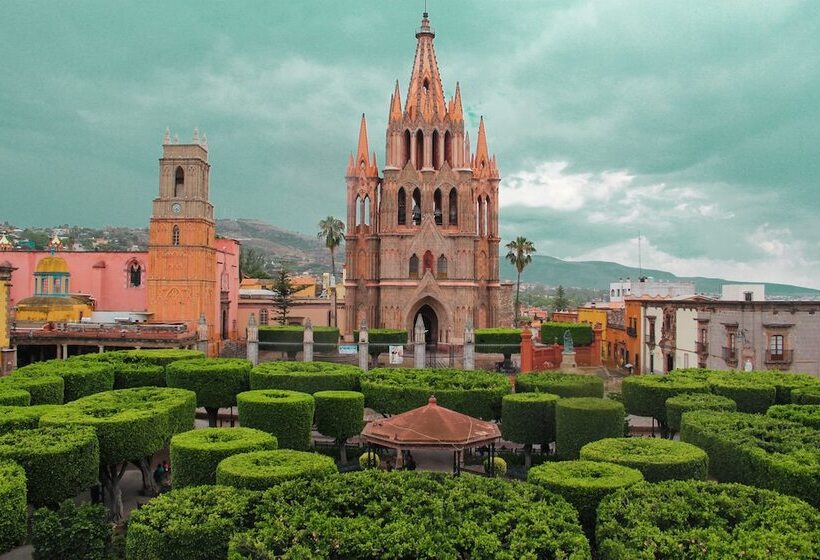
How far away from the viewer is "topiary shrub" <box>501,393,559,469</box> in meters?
24.8

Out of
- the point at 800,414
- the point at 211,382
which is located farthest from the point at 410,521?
the point at 211,382

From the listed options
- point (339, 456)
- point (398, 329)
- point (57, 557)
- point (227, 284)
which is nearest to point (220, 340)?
point (227, 284)

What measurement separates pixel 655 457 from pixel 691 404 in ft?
28.2

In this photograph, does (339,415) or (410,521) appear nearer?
(410,521)

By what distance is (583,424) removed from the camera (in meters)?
22.0

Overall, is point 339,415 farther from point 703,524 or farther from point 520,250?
point 520,250

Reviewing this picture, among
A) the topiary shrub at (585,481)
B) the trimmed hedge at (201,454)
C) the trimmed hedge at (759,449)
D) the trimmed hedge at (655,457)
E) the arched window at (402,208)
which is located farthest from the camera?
the arched window at (402,208)

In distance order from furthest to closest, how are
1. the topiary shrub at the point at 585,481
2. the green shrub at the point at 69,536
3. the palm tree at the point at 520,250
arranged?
1. the palm tree at the point at 520,250
2. the green shrub at the point at 69,536
3. the topiary shrub at the point at 585,481

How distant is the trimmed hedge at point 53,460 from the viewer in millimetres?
16453

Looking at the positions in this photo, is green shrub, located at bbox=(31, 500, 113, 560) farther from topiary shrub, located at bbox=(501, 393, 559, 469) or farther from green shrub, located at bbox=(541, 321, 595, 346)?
green shrub, located at bbox=(541, 321, 595, 346)

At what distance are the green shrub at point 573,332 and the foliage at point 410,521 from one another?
3967 cm

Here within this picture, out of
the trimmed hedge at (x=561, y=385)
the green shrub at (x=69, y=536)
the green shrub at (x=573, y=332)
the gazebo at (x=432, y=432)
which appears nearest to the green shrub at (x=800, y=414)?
the trimmed hedge at (x=561, y=385)

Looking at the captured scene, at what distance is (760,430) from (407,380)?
14.4 m

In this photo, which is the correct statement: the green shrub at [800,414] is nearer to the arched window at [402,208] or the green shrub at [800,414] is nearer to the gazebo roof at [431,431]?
the gazebo roof at [431,431]
